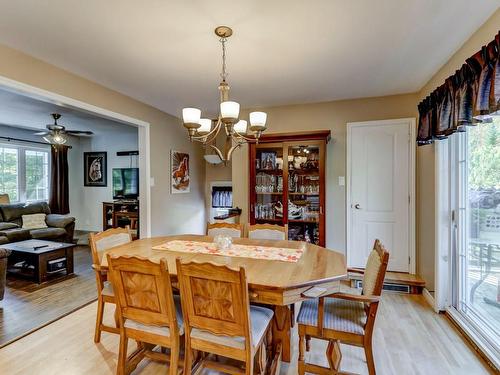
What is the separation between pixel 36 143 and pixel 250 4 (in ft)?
20.7

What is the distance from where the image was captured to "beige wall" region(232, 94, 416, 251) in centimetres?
353

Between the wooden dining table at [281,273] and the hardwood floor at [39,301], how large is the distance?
1172 mm

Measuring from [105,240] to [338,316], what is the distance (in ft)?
6.29

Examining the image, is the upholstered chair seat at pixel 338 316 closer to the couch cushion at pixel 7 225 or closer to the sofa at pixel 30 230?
the sofa at pixel 30 230

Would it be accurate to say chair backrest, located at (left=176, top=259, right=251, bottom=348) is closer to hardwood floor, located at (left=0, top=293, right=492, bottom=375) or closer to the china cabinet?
hardwood floor, located at (left=0, top=293, right=492, bottom=375)

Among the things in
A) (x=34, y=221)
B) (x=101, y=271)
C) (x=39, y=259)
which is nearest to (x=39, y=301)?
(x=39, y=259)

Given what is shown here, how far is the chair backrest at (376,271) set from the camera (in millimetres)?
1545

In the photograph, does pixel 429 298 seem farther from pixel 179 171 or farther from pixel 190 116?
pixel 179 171

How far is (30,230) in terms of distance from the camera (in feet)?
15.2

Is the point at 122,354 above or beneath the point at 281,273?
beneath

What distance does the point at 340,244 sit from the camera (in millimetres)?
3736

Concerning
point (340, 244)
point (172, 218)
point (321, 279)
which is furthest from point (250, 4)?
point (172, 218)

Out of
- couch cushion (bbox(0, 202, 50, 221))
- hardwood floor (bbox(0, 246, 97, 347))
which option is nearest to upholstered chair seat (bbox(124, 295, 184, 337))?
hardwood floor (bbox(0, 246, 97, 347))

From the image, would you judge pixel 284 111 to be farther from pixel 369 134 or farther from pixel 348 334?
pixel 348 334
